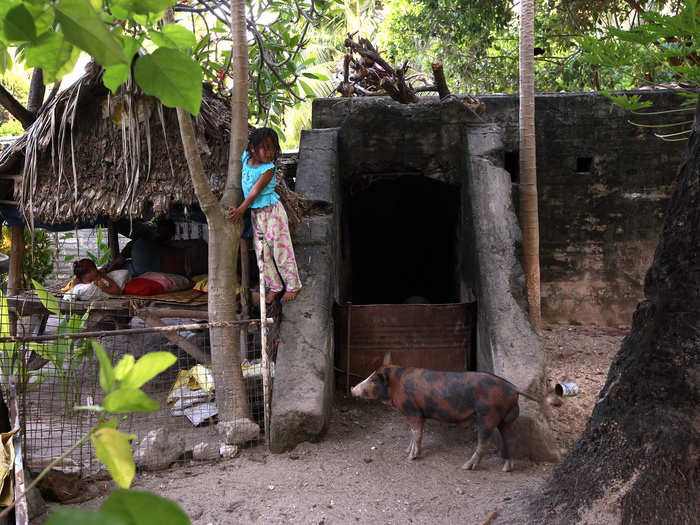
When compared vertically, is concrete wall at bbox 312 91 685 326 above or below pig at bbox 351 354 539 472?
above

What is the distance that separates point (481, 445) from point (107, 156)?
13.6ft

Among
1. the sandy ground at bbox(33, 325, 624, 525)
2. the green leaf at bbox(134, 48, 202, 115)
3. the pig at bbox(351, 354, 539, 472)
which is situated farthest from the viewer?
the pig at bbox(351, 354, 539, 472)

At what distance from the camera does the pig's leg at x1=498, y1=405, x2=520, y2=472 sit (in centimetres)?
395

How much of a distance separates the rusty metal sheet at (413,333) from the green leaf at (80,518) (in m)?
4.70

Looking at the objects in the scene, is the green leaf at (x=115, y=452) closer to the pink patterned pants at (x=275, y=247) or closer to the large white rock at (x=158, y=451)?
the large white rock at (x=158, y=451)

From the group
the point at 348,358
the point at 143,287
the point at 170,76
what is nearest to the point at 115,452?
the point at 170,76

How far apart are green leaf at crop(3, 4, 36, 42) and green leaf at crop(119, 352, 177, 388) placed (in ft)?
1.48

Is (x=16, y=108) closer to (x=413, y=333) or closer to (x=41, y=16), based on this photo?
(x=413, y=333)

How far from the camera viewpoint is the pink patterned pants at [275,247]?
15.5 ft

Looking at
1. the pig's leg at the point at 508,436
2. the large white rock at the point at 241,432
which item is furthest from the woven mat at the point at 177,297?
the pig's leg at the point at 508,436

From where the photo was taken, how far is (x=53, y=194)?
18.0 ft

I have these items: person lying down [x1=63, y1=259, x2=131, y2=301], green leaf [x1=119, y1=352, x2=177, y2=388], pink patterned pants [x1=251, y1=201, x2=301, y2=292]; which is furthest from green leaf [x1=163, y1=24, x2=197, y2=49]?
person lying down [x1=63, y1=259, x2=131, y2=301]

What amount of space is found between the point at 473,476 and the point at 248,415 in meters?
1.81

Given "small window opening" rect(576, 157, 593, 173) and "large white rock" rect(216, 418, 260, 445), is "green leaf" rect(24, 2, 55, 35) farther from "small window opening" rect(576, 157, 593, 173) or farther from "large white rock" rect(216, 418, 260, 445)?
"small window opening" rect(576, 157, 593, 173)
